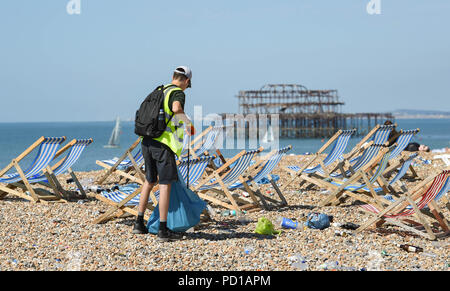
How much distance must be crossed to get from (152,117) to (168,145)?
0.25 metres

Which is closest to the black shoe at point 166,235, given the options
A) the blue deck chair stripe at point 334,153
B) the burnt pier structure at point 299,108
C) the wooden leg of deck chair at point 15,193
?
the wooden leg of deck chair at point 15,193

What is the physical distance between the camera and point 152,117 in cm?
430

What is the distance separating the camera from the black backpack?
4297 mm

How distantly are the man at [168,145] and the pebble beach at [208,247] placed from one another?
0.39 meters

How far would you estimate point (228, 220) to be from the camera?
565cm

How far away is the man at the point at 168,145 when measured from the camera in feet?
14.1

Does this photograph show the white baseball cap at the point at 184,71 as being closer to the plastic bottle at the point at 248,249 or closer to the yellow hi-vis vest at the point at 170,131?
the yellow hi-vis vest at the point at 170,131

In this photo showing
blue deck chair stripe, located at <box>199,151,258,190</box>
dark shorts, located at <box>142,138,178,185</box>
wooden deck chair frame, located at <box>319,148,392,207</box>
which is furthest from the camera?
blue deck chair stripe, located at <box>199,151,258,190</box>

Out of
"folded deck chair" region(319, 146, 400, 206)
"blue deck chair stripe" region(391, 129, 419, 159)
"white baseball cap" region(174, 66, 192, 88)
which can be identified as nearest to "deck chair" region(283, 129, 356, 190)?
"folded deck chair" region(319, 146, 400, 206)

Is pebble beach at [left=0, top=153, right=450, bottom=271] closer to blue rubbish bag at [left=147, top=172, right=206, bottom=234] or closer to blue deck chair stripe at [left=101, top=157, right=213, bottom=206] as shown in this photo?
blue rubbish bag at [left=147, top=172, right=206, bottom=234]

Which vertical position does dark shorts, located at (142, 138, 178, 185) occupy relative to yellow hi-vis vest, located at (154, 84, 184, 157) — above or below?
below

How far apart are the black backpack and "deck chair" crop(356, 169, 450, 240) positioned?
2.02 metres

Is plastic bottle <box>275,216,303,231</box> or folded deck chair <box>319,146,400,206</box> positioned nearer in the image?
plastic bottle <box>275,216,303,231</box>

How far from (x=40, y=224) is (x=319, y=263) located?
2751 millimetres
